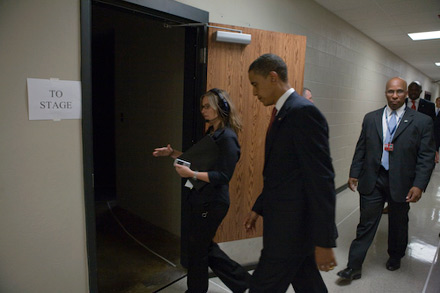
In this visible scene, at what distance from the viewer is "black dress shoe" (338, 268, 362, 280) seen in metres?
2.45

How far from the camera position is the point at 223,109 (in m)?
1.92

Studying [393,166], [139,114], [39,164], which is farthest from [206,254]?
[139,114]

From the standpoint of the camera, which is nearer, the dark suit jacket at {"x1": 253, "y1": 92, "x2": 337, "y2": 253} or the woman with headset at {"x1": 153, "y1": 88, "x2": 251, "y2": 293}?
the dark suit jacket at {"x1": 253, "y1": 92, "x2": 337, "y2": 253}

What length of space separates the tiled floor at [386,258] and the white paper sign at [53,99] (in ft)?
4.83

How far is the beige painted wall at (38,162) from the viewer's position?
4.91 ft

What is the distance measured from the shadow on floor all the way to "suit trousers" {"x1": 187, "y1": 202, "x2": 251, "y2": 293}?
54 centimetres

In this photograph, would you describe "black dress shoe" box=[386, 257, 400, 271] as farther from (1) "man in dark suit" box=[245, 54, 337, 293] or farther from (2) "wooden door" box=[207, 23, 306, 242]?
(1) "man in dark suit" box=[245, 54, 337, 293]

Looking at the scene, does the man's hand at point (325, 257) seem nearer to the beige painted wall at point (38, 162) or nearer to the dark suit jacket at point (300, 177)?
the dark suit jacket at point (300, 177)

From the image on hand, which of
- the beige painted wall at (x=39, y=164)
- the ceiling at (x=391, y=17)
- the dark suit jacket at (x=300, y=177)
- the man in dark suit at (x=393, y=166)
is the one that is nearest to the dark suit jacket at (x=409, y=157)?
the man in dark suit at (x=393, y=166)

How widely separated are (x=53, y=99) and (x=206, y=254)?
4.16 ft

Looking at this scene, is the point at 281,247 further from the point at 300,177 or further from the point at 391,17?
the point at 391,17

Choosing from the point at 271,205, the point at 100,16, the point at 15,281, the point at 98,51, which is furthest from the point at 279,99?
the point at 98,51

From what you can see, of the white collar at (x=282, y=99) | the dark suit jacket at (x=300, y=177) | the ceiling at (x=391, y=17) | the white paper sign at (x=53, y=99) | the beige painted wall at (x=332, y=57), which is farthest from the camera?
the ceiling at (x=391, y=17)

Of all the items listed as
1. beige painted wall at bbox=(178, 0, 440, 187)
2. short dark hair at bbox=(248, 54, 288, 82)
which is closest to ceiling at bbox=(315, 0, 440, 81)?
beige painted wall at bbox=(178, 0, 440, 187)
